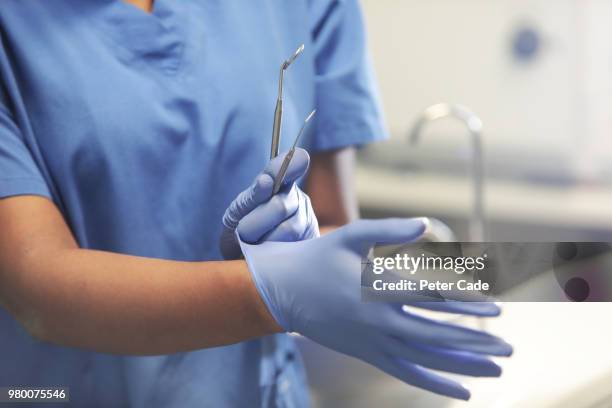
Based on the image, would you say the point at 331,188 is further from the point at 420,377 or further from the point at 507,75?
the point at 507,75

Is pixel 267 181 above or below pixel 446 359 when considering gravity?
above

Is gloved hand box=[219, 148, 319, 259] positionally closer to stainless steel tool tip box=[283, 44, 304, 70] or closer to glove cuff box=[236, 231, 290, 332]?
glove cuff box=[236, 231, 290, 332]

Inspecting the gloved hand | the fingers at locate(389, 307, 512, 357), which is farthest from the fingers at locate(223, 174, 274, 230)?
the fingers at locate(389, 307, 512, 357)

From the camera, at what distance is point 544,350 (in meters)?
0.89

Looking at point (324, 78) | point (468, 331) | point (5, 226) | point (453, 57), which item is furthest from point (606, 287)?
point (453, 57)

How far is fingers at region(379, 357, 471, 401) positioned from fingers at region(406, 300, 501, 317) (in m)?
0.05

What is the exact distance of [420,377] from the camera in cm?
66

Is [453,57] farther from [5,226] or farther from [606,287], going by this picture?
[5,226]

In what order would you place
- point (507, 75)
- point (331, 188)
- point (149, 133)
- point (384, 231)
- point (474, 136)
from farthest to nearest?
point (507, 75), point (474, 136), point (331, 188), point (149, 133), point (384, 231)

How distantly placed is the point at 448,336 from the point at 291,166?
0.19 metres

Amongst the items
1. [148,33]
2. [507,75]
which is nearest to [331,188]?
[148,33]

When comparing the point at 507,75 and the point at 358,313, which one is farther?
the point at 507,75

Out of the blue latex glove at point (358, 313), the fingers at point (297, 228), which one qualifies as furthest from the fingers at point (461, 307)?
the fingers at point (297, 228)

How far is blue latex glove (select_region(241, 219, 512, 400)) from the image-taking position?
2.06ft
